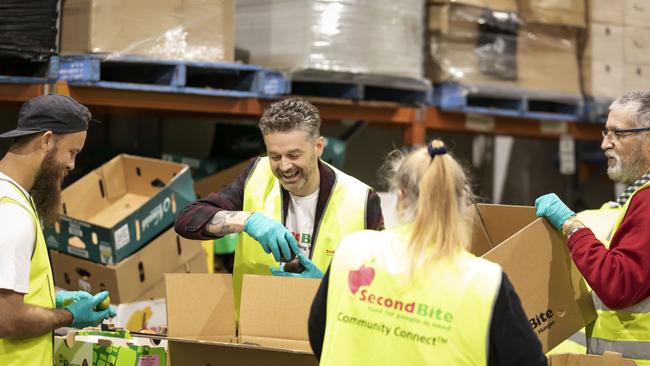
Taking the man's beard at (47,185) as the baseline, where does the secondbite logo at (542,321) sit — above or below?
below

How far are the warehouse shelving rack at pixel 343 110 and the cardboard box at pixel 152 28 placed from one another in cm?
30

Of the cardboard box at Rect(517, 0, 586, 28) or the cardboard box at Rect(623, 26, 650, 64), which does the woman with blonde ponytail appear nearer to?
the cardboard box at Rect(517, 0, 586, 28)

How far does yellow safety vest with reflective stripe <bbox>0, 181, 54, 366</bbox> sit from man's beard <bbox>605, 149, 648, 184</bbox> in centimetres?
A: 232

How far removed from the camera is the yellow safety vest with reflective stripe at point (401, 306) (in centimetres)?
285

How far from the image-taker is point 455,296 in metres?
2.85

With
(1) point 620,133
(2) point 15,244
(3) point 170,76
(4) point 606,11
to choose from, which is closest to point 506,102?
(4) point 606,11

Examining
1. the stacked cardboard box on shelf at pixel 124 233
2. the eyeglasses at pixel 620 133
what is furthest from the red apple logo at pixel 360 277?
the stacked cardboard box on shelf at pixel 124 233

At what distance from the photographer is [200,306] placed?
3.91 metres

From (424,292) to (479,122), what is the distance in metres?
4.89

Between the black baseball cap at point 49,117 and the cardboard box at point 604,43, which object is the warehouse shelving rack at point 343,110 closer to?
the cardboard box at point 604,43

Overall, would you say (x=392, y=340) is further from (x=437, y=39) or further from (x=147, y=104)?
(x=437, y=39)

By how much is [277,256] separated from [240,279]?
1.45ft

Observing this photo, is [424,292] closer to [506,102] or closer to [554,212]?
[554,212]

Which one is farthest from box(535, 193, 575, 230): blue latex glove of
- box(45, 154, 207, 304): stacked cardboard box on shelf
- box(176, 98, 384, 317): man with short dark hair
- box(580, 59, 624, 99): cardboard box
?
box(580, 59, 624, 99): cardboard box
